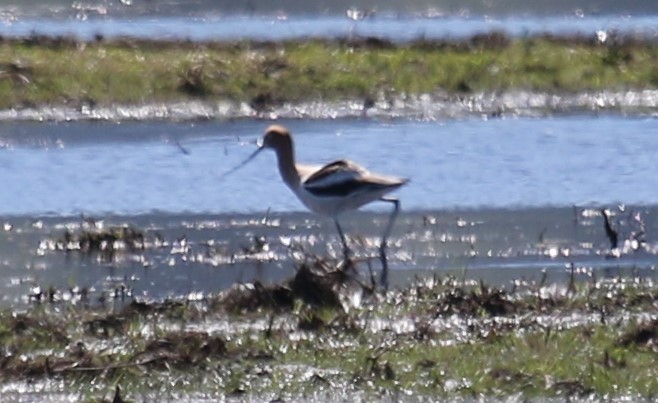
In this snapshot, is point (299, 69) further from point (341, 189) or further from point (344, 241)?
point (344, 241)

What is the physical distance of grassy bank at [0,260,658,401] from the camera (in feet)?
31.9

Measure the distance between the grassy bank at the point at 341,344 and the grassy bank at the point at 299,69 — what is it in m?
11.2

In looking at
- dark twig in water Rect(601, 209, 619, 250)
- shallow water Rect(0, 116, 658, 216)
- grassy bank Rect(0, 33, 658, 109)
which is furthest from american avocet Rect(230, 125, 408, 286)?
grassy bank Rect(0, 33, 658, 109)

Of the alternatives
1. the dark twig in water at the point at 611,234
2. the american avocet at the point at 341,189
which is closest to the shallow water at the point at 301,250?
the dark twig in water at the point at 611,234

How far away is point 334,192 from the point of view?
14062 mm

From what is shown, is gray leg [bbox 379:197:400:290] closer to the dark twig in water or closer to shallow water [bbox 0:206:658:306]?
shallow water [bbox 0:206:658:306]

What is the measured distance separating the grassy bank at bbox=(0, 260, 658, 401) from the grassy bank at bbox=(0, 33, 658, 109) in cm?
1123

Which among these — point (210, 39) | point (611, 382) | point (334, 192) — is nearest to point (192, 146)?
point (334, 192)

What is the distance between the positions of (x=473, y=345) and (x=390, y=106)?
42.0 ft

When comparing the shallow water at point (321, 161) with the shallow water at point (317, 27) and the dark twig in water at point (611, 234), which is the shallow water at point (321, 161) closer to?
the dark twig in water at point (611, 234)

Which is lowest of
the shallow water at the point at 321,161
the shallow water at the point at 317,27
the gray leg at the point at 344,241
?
the shallow water at the point at 317,27

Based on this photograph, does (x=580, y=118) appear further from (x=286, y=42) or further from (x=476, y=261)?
(x=476, y=261)

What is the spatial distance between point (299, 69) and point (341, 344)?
549 inches

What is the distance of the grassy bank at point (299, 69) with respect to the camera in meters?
23.3
